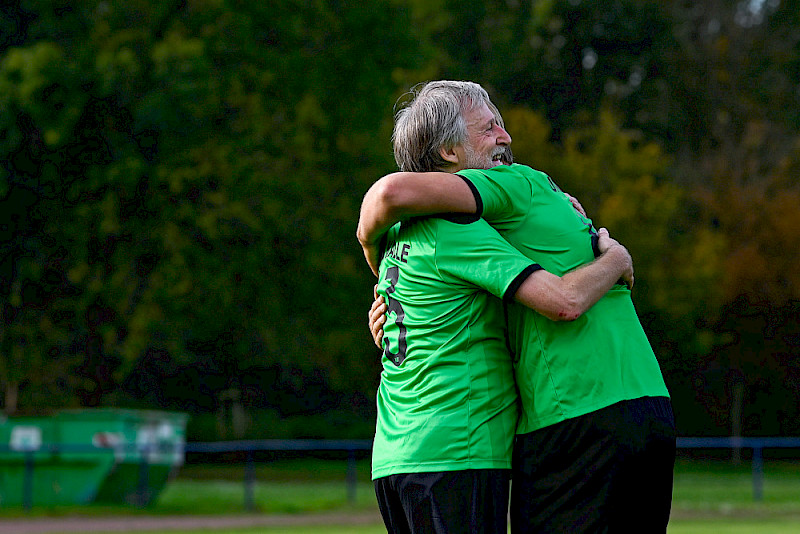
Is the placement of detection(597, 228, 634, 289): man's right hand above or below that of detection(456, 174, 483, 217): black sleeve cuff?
below

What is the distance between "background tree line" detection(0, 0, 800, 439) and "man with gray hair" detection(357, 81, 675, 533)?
53.8ft

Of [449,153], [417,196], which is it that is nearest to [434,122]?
[449,153]

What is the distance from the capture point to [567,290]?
3.16m

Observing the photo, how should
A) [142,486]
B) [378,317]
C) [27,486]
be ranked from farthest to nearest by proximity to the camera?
[142,486]
[27,486]
[378,317]

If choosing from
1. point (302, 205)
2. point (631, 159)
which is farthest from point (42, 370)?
point (631, 159)

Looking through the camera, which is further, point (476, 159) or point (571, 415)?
point (476, 159)

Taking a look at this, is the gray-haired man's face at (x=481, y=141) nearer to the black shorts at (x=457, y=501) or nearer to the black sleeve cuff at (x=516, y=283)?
the black sleeve cuff at (x=516, y=283)

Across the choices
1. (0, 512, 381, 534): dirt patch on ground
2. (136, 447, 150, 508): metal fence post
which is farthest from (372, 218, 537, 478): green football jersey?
(136, 447, 150, 508): metal fence post

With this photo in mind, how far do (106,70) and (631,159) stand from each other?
17.9 meters

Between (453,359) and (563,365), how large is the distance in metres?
0.28

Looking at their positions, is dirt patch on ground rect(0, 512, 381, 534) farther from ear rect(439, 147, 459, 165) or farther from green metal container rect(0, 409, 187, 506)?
ear rect(439, 147, 459, 165)

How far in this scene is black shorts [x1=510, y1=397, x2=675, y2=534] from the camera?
3152 millimetres

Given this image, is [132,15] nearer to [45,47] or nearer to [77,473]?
[45,47]

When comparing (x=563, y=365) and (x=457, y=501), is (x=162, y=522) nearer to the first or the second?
(x=457, y=501)
